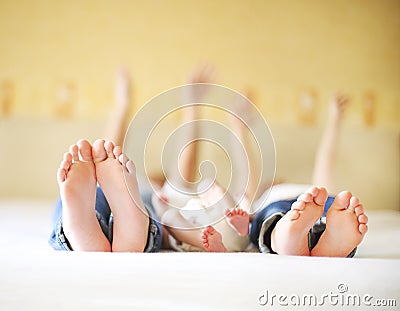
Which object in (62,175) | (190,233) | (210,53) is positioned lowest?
(190,233)

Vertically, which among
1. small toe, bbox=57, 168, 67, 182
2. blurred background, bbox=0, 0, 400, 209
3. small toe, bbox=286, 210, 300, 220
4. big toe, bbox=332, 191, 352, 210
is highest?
blurred background, bbox=0, 0, 400, 209

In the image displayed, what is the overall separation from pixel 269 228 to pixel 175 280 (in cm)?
31

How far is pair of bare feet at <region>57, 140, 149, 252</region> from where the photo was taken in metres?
0.96

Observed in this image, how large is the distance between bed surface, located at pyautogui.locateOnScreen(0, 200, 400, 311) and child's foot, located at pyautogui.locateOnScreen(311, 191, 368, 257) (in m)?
0.07

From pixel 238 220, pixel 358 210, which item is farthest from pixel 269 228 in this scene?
pixel 358 210

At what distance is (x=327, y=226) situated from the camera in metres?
0.97

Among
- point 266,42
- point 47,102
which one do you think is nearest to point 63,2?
point 47,102

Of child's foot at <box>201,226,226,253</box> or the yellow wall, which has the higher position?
the yellow wall

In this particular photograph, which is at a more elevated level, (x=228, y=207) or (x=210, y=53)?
(x=210, y=53)

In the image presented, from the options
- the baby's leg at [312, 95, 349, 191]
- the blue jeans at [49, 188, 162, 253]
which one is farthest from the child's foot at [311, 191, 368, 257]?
the baby's leg at [312, 95, 349, 191]

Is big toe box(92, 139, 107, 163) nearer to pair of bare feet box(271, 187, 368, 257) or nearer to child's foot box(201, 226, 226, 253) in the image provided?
child's foot box(201, 226, 226, 253)

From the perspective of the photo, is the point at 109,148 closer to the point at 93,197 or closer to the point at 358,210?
the point at 93,197

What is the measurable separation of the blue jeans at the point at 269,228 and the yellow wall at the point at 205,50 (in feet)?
4.25

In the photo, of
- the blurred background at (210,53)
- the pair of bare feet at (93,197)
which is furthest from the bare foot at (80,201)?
the blurred background at (210,53)
